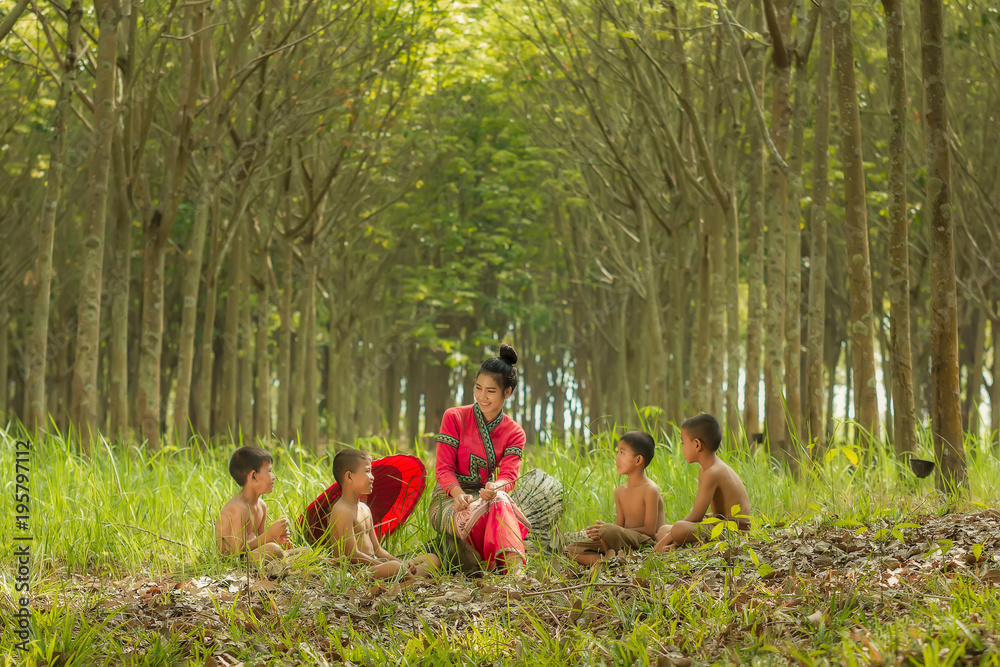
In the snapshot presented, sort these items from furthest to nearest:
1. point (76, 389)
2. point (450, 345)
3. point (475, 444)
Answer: point (450, 345) < point (76, 389) < point (475, 444)

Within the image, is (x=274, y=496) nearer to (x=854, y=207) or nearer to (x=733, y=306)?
(x=854, y=207)

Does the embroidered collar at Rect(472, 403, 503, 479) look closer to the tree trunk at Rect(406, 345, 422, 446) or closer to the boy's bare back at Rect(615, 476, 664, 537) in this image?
the boy's bare back at Rect(615, 476, 664, 537)

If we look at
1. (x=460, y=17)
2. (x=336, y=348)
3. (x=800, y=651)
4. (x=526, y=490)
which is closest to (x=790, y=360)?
(x=526, y=490)

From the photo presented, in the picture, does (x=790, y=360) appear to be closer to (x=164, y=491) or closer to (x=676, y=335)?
(x=164, y=491)

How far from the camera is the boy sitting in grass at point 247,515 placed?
5.25 meters

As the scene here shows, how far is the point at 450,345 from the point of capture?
1834cm

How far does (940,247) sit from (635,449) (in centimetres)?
224

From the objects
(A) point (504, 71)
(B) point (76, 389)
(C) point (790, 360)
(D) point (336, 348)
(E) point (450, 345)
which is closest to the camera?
(C) point (790, 360)

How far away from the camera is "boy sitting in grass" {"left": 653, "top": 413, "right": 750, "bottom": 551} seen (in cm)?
526

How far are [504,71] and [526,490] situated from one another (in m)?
11.1

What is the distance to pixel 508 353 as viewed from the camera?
5.71m

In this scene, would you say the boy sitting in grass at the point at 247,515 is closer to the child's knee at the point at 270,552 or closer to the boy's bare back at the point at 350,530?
the child's knee at the point at 270,552

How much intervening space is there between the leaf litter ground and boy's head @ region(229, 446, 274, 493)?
1.78 ft

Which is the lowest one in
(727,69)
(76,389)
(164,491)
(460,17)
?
(164,491)
